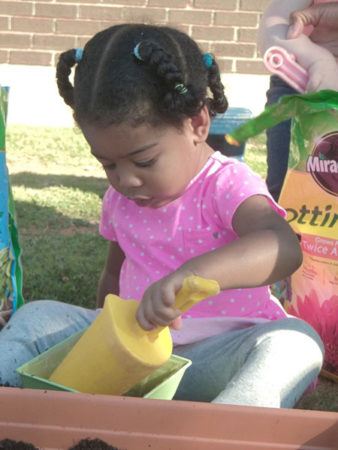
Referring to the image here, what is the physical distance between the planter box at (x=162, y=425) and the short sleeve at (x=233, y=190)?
66cm

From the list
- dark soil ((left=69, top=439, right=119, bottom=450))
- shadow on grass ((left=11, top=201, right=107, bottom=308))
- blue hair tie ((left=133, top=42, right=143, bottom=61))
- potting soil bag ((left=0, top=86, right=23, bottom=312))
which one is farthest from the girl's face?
shadow on grass ((left=11, top=201, right=107, bottom=308))

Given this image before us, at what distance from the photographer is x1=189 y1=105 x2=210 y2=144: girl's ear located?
1.80m

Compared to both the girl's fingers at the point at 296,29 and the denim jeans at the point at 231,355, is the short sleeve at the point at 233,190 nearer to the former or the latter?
the denim jeans at the point at 231,355

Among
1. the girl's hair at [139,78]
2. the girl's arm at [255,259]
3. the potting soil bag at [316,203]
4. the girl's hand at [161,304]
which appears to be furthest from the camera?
the potting soil bag at [316,203]

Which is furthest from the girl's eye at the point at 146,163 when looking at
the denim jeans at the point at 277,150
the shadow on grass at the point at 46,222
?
the shadow on grass at the point at 46,222

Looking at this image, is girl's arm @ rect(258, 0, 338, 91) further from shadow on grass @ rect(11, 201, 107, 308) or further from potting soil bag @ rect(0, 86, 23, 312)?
shadow on grass @ rect(11, 201, 107, 308)

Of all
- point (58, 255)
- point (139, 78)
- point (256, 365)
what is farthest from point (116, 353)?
point (58, 255)

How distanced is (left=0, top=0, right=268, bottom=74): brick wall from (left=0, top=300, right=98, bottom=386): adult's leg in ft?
13.8

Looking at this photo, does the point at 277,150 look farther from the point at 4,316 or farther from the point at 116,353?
the point at 116,353

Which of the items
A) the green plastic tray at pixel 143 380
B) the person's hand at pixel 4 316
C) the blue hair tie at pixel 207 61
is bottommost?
the person's hand at pixel 4 316

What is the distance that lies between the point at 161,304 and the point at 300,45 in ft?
4.01

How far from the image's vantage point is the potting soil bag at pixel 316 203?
2.18 metres

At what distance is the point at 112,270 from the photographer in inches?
87.5

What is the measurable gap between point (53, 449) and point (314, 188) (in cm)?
124
